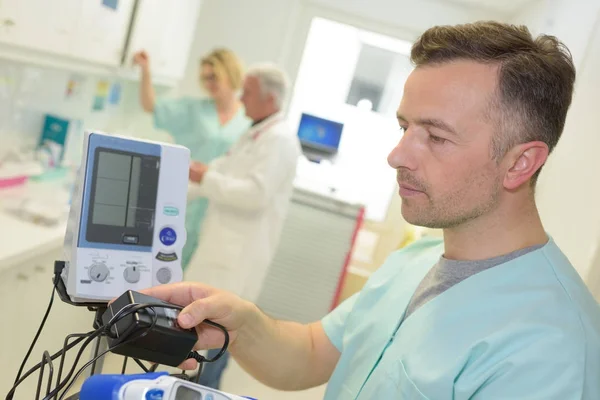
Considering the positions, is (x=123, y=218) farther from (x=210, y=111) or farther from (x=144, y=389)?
(x=210, y=111)

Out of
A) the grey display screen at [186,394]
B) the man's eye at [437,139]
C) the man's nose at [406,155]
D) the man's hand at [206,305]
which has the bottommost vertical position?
the man's hand at [206,305]

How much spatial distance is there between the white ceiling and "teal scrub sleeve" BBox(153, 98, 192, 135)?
6.82 feet

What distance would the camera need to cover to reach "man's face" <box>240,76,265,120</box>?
279 centimetres

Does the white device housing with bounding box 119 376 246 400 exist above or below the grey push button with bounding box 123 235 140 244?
below

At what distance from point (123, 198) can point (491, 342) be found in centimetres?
55

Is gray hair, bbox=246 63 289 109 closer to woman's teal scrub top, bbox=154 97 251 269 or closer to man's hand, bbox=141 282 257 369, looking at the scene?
woman's teal scrub top, bbox=154 97 251 269

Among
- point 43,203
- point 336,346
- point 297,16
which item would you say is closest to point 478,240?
point 336,346

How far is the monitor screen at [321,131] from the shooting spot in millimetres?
4621

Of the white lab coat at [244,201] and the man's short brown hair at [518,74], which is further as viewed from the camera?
the white lab coat at [244,201]

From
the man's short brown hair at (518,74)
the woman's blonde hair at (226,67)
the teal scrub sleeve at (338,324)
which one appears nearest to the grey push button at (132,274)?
the teal scrub sleeve at (338,324)

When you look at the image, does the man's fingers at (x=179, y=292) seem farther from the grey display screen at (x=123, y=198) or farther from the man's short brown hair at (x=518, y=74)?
the man's short brown hair at (x=518, y=74)

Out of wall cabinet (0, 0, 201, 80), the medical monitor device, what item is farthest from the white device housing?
wall cabinet (0, 0, 201, 80)

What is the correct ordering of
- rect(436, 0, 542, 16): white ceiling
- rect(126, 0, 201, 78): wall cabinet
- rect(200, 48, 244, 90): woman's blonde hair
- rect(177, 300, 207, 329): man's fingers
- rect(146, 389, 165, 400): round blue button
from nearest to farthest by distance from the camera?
rect(146, 389, 165, 400): round blue button → rect(177, 300, 207, 329): man's fingers → rect(126, 0, 201, 78): wall cabinet → rect(200, 48, 244, 90): woman's blonde hair → rect(436, 0, 542, 16): white ceiling

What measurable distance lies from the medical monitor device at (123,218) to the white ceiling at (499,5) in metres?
3.59
